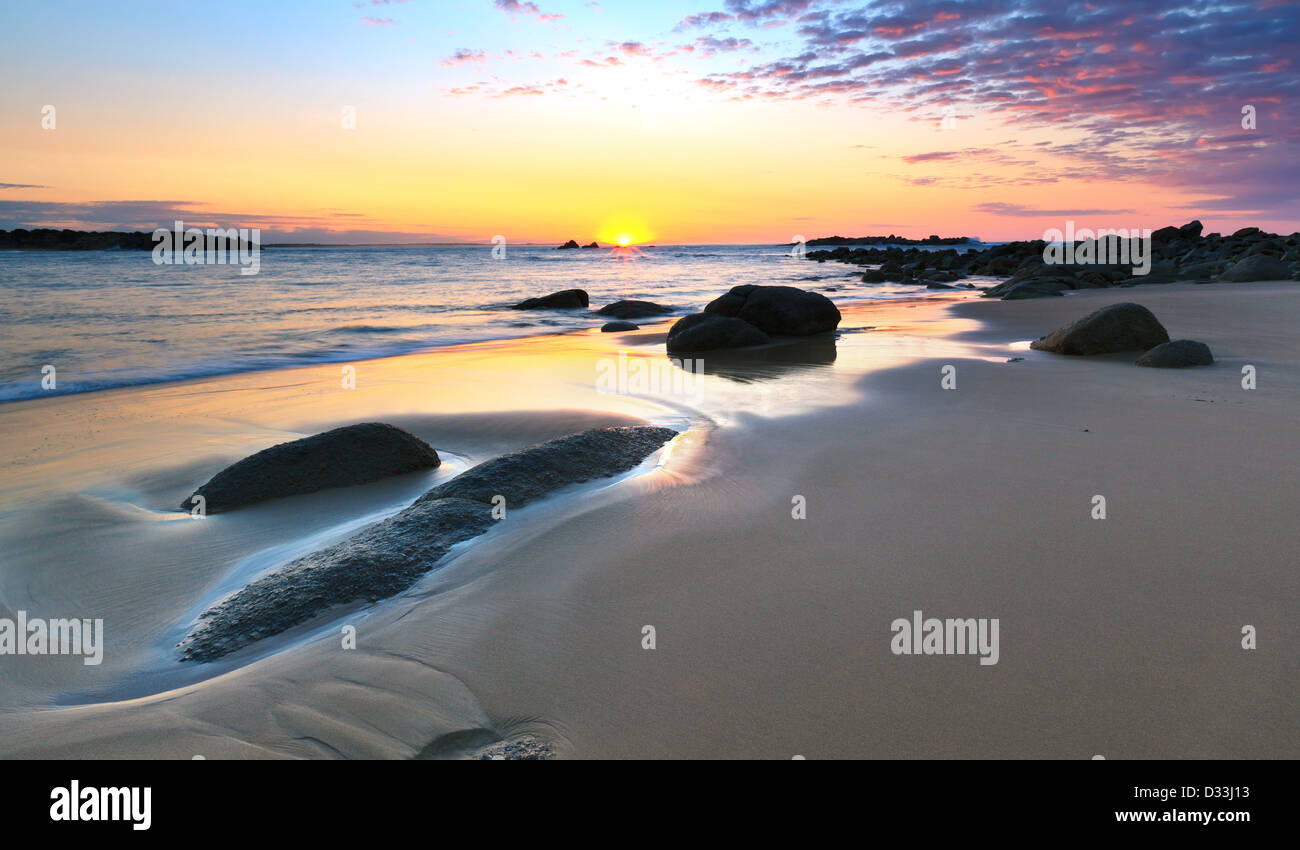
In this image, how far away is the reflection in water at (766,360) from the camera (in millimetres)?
10023

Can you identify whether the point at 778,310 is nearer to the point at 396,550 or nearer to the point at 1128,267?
the point at 396,550

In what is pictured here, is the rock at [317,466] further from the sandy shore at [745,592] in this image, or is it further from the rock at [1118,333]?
the rock at [1118,333]

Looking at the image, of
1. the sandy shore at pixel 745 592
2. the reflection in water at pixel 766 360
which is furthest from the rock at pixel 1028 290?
the sandy shore at pixel 745 592

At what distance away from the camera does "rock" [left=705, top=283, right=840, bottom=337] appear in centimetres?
1406

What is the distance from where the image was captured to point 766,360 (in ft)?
37.1

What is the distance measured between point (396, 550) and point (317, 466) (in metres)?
1.68

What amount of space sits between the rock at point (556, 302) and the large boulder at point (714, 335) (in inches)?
410

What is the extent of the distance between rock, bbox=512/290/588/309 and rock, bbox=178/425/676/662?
17.7 m

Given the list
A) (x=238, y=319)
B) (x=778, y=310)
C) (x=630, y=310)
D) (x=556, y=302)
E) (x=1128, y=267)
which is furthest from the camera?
(x=1128, y=267)

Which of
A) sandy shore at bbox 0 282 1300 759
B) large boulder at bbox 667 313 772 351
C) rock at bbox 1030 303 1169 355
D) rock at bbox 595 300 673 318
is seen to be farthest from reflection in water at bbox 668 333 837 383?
rock at bbox 595 300 673 318

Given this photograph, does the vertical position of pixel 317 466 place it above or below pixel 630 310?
below

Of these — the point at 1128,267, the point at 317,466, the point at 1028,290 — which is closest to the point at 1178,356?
the point at 317,466

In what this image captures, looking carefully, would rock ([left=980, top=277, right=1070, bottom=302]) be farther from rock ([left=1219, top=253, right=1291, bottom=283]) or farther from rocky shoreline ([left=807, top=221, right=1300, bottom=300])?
rock ([left=1219, top=253, right=1291, bottom=283])
